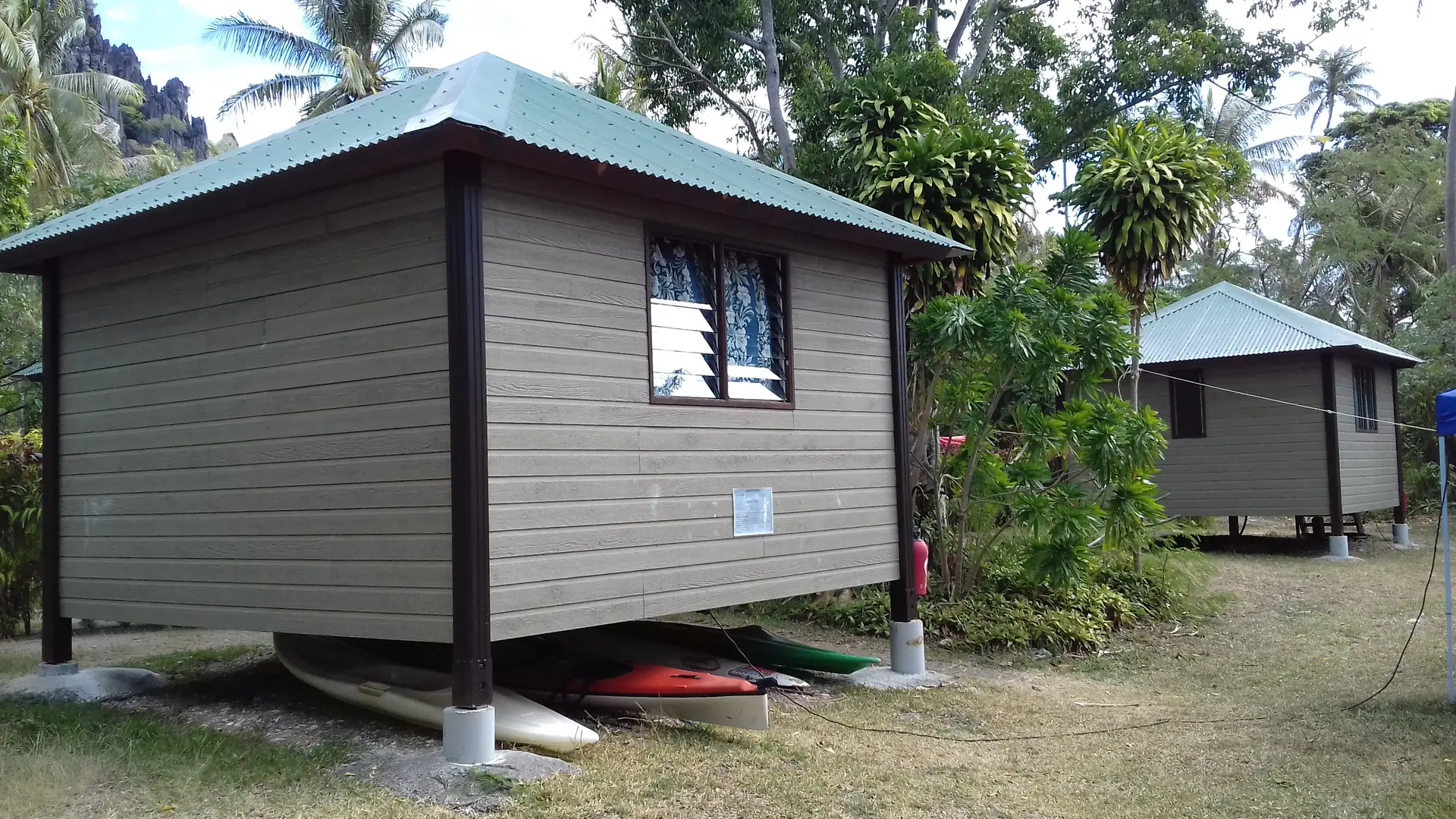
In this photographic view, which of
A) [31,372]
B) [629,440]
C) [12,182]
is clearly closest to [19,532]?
[31,372]

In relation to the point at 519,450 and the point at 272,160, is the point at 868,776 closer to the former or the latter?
the point at 519,450

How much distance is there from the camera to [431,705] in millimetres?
7375

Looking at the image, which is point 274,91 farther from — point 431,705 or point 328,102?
point 431,705

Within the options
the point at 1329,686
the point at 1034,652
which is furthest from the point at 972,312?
the point at 1329,686

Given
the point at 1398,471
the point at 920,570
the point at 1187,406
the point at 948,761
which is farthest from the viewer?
the point at 1398,471

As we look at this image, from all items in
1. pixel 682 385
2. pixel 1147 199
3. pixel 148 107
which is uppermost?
pixel 148 107

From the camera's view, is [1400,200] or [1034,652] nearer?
[1034,652]

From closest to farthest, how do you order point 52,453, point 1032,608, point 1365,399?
point 52,453 → point 1032,608 → point 1365,399

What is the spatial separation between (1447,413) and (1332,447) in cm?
1147

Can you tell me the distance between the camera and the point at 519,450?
266 inches

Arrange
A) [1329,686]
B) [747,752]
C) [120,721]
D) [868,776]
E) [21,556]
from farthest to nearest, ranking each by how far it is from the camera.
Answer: [21,556]
[1329,686]
[120,721]
[747,752]
[868,776]

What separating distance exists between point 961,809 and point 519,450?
3.16 meters

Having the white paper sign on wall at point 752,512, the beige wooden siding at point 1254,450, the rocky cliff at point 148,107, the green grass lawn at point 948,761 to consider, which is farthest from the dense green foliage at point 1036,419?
the rocky cliff at point 148,107

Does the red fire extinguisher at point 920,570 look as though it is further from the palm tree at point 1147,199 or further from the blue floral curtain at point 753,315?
the palm tree at point 1147,199
